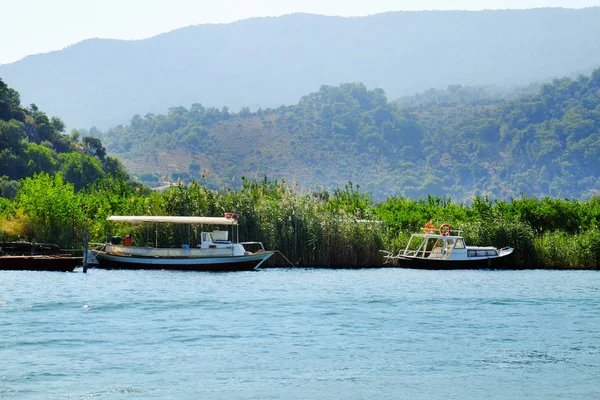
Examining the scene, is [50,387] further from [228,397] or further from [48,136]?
[48,136]

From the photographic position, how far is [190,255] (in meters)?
61.3

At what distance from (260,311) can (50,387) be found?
17.4m

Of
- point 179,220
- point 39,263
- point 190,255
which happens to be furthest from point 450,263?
point 39,263

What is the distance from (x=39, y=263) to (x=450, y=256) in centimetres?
2708

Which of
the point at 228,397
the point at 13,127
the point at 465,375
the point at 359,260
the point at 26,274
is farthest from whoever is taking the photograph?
the point at 13,127

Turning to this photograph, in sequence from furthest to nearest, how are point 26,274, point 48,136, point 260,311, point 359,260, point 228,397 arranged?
point 48,136 < point 359,260 < point 26,274 < point 260,311 < point 228,397

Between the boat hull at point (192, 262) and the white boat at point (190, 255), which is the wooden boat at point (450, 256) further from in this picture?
the white boat at point (190, 255)

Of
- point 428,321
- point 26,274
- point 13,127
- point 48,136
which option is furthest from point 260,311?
point 48,136

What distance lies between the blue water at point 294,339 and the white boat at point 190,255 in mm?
6002

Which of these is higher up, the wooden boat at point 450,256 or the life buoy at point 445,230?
the life buoy at point 445,230

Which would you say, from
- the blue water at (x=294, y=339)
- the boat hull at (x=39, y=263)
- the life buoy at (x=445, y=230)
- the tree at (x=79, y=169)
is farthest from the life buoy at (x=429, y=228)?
the tree at (x=79, y=169)

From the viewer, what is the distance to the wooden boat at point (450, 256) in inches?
2630

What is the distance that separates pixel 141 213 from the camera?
68.4 m

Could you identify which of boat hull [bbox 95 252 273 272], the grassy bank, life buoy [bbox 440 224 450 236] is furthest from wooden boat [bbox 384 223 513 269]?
boat hull [bbox 95 252 273 272]
